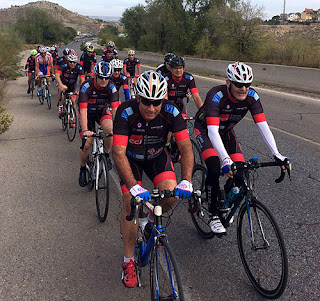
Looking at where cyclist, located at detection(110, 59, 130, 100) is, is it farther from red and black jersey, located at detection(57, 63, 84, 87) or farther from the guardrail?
the guardrail

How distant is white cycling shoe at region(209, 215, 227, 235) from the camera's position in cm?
380

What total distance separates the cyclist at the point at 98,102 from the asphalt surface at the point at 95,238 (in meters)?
0.71

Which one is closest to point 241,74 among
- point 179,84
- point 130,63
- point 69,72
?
point 179,84

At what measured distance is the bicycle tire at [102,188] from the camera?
15.1 ft

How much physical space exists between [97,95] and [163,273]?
3771 mm

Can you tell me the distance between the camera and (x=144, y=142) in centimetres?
344

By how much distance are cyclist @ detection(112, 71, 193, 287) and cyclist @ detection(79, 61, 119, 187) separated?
194 cm

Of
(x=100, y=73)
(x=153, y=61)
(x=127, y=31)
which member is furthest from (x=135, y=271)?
(x=127, y=31)

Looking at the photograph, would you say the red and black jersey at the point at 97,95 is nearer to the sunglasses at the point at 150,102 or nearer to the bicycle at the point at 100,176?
the bicycle at the point at 100,176

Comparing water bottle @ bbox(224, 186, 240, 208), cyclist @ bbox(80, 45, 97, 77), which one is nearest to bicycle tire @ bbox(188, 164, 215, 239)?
water bottle @ bbox(224, 186, 240, 208)

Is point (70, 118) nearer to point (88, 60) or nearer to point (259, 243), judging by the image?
point (259, 243)

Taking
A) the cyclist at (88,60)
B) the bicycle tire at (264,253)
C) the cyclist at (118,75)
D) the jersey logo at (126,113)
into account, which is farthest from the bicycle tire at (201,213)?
the cyclist at (88,60)

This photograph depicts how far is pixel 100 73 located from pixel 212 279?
362 cm

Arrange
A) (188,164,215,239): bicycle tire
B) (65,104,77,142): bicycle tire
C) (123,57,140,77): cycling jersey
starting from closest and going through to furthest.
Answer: (188,164,215,239): bicycle tire, (65,104,77,142): bicycle tire, (123,57,140,77): cycling jersey
